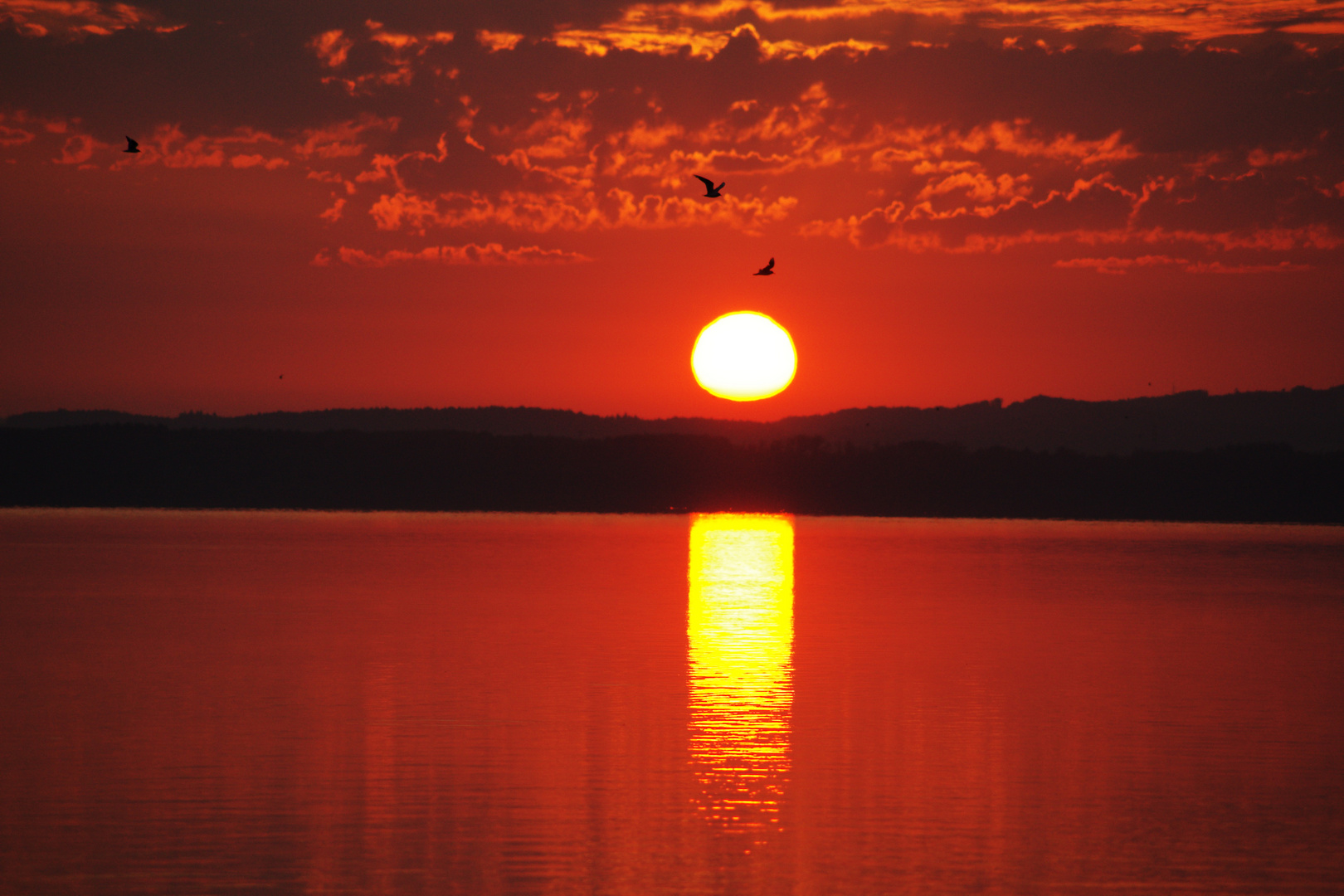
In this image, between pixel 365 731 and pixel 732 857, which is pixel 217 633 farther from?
pixel 732 857

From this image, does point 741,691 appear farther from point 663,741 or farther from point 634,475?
point 634,475

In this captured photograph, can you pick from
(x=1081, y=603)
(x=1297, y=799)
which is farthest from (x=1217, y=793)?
(x=1081, y=603)

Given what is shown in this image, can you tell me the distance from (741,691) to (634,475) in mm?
139277

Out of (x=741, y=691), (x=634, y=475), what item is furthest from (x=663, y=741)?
(x=634, y=475)

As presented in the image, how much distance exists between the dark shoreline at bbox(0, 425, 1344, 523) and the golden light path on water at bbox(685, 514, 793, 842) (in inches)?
3998

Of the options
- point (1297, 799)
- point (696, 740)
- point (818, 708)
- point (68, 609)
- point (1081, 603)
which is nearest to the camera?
point (1297, 799)

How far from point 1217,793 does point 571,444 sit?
498 ft

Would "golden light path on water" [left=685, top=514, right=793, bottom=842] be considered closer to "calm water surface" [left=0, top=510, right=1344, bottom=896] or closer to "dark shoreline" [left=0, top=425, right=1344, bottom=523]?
"calm water surface" [left=0, top=510, right=1344, bottom=896]

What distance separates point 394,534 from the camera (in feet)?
296

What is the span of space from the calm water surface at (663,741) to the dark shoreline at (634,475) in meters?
110

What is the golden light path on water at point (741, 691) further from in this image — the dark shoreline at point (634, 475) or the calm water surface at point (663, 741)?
the dark shoreline at point (634, 475)

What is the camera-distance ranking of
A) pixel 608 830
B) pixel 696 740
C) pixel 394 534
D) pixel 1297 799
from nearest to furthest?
1. pixel 608 830
2. pixel 1297 799
3. pixel 696 740
4. pixel 394 534

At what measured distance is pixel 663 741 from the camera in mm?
21188

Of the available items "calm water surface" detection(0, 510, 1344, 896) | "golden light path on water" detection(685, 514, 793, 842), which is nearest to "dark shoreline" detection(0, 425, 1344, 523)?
"golden light path on water" detection(685, 514, 793, 842)
